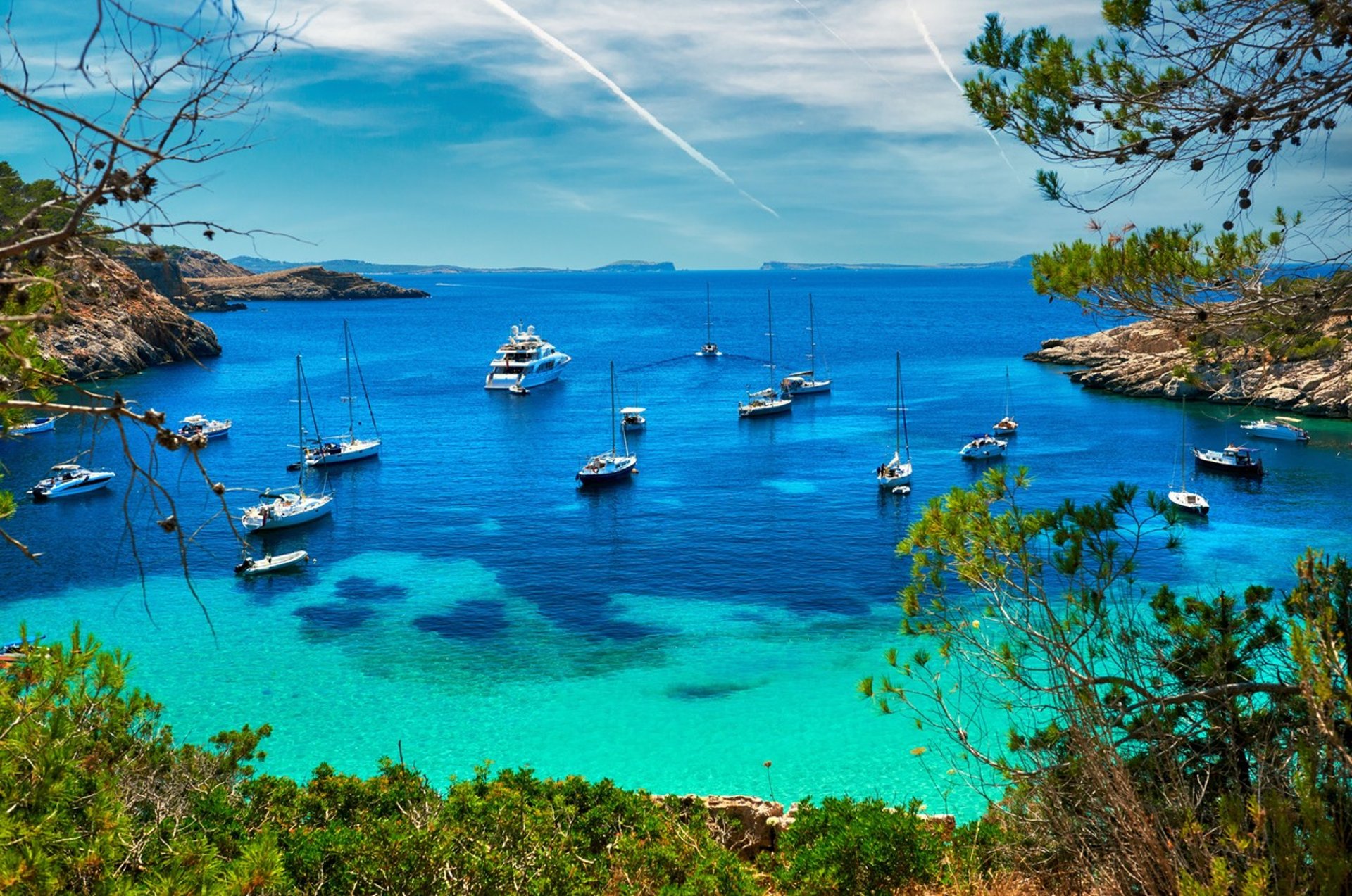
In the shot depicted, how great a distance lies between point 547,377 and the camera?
83312mm

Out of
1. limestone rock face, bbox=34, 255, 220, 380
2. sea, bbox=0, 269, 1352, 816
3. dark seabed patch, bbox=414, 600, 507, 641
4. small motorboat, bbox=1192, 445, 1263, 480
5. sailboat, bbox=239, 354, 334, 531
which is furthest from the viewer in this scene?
small motorboat, bbox=1192, 445, 1263, 480

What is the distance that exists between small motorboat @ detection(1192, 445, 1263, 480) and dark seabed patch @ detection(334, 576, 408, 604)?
39.3m

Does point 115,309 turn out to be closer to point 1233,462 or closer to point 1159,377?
point 1233,462

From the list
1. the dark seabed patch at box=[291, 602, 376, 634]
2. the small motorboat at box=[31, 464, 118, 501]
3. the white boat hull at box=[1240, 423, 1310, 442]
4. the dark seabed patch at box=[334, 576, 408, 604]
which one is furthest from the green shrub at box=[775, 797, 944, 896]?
the white boat hull at box=[1240, 423, 1310, 442]

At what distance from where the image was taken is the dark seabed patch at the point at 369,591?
32.7 meters

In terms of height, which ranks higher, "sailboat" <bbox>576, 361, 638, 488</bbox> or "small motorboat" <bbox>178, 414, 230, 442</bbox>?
"small motorboat" <bbox>178, 414, 230, 442</bbox>

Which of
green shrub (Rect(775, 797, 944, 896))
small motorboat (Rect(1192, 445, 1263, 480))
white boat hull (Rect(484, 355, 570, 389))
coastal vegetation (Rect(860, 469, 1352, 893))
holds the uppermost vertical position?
coastal vegetation (Rect(860, 469, 1352, 893))

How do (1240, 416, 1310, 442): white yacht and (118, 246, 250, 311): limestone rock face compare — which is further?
(1240, 416, 1310, 442): white yacht

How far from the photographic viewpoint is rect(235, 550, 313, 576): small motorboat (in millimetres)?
35031

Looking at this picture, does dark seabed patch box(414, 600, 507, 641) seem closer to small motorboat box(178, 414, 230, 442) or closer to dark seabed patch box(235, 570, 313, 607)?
dark seabed patch box(235, 570, 313, 607)

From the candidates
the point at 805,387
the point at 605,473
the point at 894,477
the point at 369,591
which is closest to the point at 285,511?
the point at 369,591

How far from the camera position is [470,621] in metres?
30.5

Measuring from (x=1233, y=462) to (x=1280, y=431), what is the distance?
9301 millimetres

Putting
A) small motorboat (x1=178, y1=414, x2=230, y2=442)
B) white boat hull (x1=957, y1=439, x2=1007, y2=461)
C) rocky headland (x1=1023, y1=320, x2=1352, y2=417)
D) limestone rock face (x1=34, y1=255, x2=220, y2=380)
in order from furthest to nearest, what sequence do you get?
small motorboat (x1=178, y1=414, x2=230, y2=442), rocky headland (x1=1023, y1=320, x2=1352, y2=417), white boat hull (x1=957, y1=439, x2=1007, y2=461), limestone rock face (x1=34, y1=255, x2=220, y2=380)
